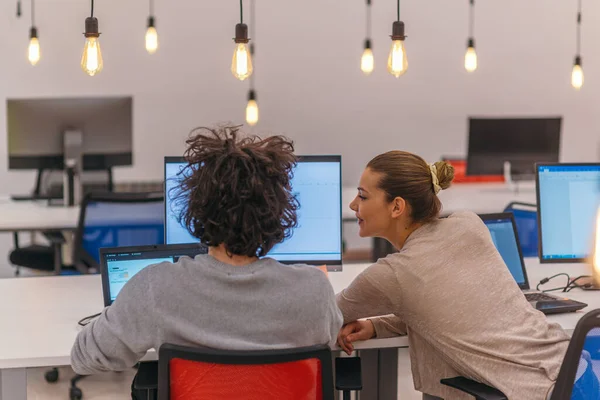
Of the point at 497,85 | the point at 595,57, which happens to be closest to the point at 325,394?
the point at 497,85

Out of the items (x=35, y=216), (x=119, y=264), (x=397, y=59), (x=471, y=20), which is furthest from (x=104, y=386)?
(x=471, y=20)

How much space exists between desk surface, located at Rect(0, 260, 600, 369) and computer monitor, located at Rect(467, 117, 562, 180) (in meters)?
2.65

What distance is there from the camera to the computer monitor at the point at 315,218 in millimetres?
2805

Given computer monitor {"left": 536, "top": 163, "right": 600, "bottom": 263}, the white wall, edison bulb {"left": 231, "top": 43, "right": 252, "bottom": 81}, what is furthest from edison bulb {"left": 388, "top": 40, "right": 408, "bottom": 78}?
the white wall

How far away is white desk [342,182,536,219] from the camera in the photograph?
205 inches

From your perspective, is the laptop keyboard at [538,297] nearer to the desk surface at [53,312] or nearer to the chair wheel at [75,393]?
the desk surface at [53,312]

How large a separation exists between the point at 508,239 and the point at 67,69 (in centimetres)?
481

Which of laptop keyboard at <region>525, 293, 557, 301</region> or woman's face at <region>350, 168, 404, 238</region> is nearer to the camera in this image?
woman's face at <region>350, 168, 404, 238</region>

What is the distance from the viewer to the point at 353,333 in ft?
7.39

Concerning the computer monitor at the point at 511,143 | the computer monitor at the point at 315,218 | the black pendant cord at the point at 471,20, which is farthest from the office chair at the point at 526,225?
the black pendant cord at the point at 471,20

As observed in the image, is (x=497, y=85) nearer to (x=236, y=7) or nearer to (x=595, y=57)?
(x=595, y=57)

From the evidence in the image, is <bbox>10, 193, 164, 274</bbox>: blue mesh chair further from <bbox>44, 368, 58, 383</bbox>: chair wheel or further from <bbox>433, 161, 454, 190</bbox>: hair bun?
<bbox>433, 161, 454, 190</bbox>: hair bun

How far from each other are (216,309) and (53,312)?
1.05m

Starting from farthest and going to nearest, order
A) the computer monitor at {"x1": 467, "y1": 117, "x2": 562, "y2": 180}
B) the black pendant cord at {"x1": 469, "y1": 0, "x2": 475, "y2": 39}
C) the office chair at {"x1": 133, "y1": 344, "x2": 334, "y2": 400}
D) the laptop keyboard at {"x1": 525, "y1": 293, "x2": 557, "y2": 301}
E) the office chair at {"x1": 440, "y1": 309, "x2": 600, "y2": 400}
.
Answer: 1. the black pendant cord at {"x1": 469, "y1": 0, "x2": 475, "y2": 39}
2. the computer monitor at {"x1": 467, "y1": 117, "x2": 562, "y2": 180}
3. the laptop keyboard at {"x1": 525, "y1": 293, "x2": 557, "y2": 301}
4. the office chair at {"x1": 440, "y1": 309, "x2": 600, "y2": 400}
5. the office chair at {"x1": 133, "y1": 344, "x2": 334, "y2": 400}
